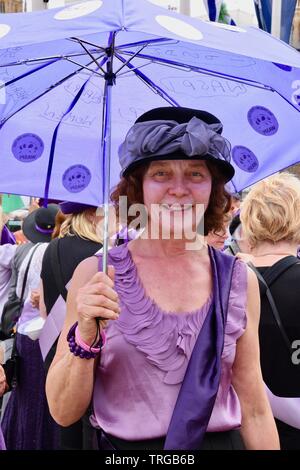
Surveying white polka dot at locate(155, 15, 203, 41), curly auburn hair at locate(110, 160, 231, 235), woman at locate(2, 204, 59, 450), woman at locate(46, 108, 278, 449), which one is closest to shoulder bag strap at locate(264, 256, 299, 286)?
curly auburn hair at locate(110, 160, 231, 235)

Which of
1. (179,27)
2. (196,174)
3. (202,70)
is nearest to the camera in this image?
(179,27)

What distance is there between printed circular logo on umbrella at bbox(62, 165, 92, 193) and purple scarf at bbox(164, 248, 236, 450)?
0.90m

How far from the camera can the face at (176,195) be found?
1.98m

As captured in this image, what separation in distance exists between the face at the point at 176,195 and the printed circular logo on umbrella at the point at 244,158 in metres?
0.55

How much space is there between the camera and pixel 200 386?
187 centimetres

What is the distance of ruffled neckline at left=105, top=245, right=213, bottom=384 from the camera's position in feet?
6.26

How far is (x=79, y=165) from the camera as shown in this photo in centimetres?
261

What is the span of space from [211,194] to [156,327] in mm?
562

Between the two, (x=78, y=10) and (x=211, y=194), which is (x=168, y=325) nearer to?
(x=211, y=194)

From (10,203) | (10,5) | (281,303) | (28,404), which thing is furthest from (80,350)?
(10,5)

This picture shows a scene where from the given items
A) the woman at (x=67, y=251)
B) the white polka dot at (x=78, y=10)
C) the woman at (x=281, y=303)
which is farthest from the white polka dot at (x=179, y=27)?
the woman at (x=67, y=251)

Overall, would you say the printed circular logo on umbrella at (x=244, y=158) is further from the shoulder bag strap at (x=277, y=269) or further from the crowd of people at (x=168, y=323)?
the shoulder bag strap at (x=277, y=269)

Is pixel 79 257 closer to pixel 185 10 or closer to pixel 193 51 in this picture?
pixel 193 51
